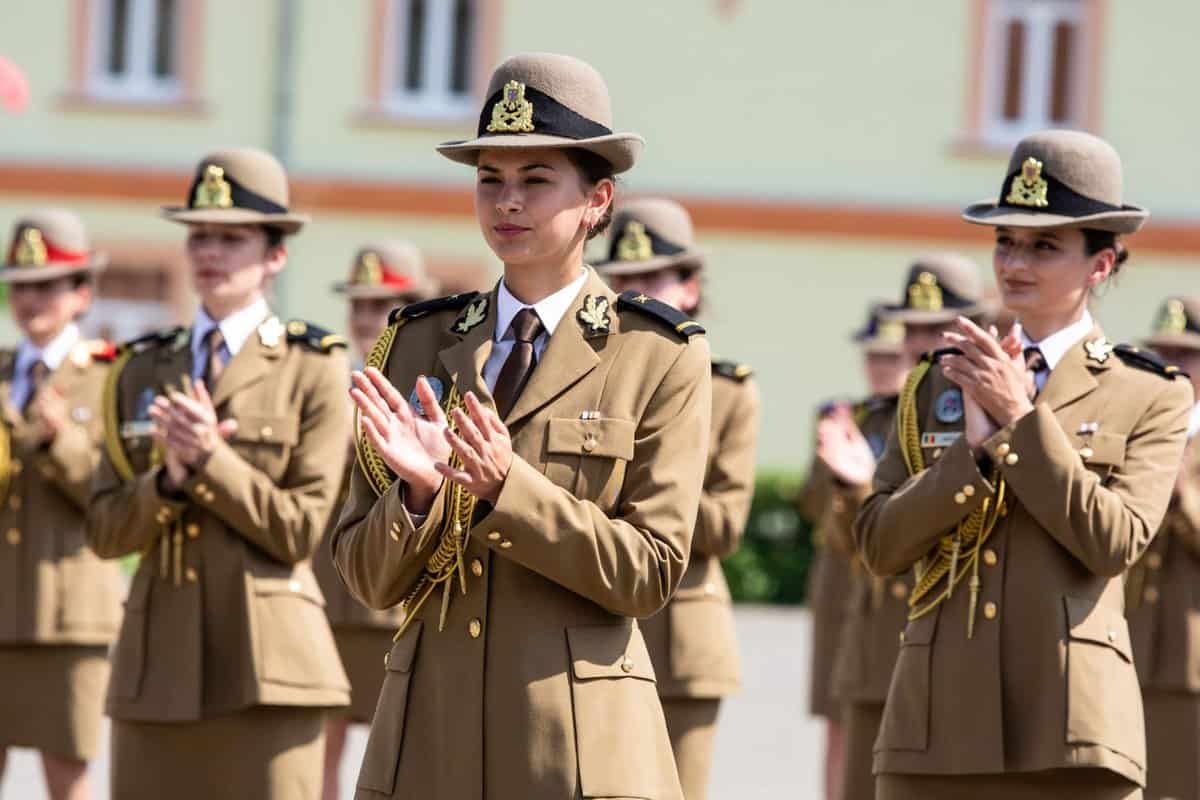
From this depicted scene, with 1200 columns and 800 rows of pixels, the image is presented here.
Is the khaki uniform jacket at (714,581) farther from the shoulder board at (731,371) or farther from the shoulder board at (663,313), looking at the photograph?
the shoulder board at (663,313)

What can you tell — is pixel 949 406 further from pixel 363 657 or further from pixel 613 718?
pixel 363 657

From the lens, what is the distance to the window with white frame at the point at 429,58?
25109 mm

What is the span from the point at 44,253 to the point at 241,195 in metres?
1.95

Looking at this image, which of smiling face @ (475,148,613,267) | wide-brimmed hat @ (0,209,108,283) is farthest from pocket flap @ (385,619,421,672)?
wide-brimmed hat @ (0,209,108,283)

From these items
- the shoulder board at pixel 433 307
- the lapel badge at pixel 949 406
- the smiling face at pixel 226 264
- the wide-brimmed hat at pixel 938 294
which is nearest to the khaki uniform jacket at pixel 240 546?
the smiling face at pixel 226 264

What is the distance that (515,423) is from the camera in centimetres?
488

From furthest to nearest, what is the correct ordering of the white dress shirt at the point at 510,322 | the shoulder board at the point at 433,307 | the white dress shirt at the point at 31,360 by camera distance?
1. the white dress shirt at the point at 31,360
2. the shoulder board at the point at 433,307
3. the white dress shirt at the point at 510,322

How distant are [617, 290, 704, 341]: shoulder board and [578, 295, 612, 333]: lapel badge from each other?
5cm

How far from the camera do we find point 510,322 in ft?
16.5

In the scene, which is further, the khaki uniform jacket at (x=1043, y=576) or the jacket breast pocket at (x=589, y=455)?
the khaki uniform jacket at (x=1043, y=576)

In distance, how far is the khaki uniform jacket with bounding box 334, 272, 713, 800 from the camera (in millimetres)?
4789

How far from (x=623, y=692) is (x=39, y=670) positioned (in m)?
4.17

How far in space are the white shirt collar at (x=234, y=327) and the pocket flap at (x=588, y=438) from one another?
248cm

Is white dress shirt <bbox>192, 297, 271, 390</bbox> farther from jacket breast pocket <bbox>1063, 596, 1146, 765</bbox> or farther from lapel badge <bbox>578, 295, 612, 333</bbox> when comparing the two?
jacket breast pocket <bbox>1063, 596, 1146, 765</bbox>
